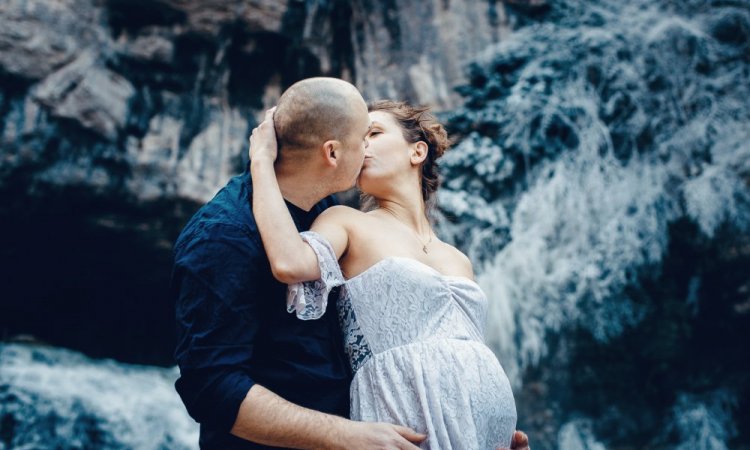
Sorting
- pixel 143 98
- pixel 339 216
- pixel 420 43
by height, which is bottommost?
pixel 339 216

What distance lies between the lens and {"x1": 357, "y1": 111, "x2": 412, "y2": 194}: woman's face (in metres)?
1.92

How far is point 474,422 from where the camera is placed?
4.94 feet

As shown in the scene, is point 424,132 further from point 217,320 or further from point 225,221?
point 217,320

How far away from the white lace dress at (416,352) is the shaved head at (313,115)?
0.27 meters

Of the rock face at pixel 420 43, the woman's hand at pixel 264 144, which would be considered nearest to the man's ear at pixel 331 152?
the woman's hand at pixel 264 144

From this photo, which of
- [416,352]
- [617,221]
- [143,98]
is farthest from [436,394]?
[143,98]

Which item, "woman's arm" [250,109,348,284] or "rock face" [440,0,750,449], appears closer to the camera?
"woman's arm" [250,109,348,284]

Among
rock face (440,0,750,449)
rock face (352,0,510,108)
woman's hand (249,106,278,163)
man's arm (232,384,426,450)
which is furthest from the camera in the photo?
rock face (352,0,510,108)

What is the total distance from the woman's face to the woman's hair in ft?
0.14

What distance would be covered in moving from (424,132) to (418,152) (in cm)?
9

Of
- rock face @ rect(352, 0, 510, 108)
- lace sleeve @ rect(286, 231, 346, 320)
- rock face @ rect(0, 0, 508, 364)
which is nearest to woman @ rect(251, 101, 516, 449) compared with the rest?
lace sleeve @ rect(286, 231, 346, 320)

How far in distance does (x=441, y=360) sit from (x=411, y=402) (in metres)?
0.13

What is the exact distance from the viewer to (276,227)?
142 centimetres

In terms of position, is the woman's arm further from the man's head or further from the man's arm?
the man's arm
